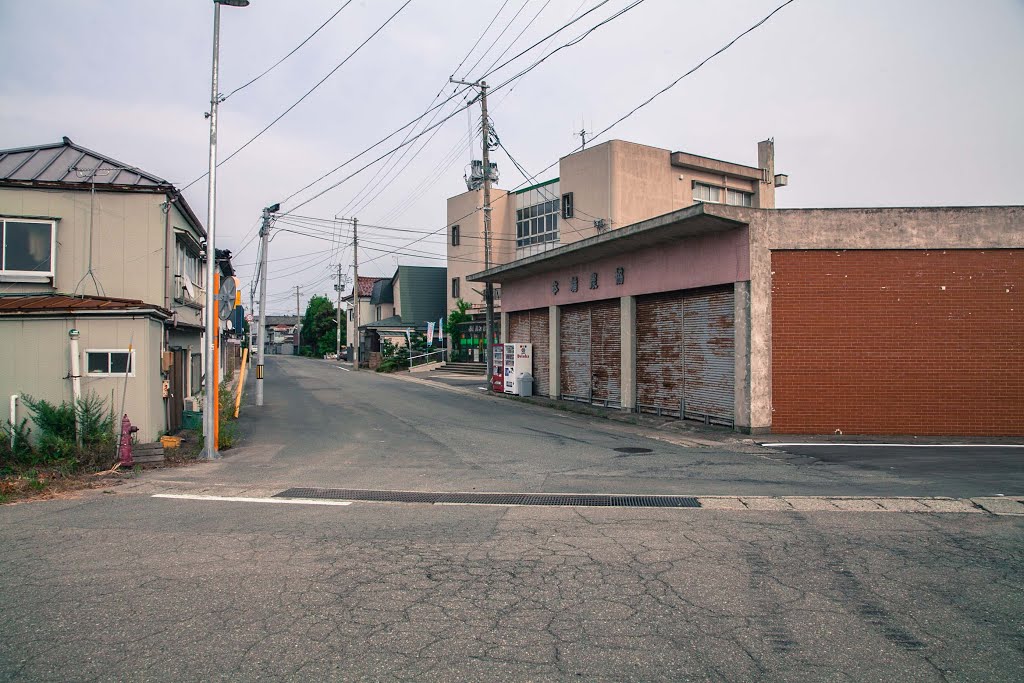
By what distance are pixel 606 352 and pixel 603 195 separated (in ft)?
58.1

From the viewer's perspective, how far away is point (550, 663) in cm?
407

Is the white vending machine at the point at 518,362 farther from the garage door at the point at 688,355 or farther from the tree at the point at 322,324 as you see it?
the tree at the point at 322,324

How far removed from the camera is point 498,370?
88.9 feet

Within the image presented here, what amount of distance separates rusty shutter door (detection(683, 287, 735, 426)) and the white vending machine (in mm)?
9431

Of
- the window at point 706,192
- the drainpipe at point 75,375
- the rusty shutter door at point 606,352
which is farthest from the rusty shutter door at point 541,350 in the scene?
the window at point 706,192

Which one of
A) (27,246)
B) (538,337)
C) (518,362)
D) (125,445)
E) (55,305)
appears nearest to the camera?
(125,445)

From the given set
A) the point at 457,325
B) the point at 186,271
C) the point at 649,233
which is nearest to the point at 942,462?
the point at 649,233

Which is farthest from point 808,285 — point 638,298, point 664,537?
point 664,537

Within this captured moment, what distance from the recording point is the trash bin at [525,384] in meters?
25.1

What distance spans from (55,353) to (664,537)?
414 inches

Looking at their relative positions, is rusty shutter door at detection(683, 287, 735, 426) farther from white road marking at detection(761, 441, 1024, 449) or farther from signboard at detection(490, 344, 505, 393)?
signboard at detection(490, 344, 505, 393)

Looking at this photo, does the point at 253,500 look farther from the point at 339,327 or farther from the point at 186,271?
the point at 339,327

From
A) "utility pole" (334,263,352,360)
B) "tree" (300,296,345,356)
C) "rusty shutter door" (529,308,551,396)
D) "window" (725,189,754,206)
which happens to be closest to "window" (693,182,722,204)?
"window" (725,189,754,206)

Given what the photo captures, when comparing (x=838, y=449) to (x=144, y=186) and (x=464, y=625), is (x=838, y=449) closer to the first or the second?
(x=464, y=625)
